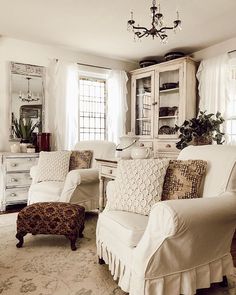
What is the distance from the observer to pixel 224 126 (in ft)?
13.6

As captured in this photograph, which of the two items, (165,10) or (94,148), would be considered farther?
(94,148)

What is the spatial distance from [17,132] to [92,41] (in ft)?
6.01

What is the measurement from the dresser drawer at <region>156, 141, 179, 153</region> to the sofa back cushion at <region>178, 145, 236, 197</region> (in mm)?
2392

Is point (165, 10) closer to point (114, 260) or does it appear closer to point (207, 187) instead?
point (207, 187)

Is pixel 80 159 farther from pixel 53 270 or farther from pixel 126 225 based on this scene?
pixel 126 225

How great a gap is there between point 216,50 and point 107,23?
1843 millimetres

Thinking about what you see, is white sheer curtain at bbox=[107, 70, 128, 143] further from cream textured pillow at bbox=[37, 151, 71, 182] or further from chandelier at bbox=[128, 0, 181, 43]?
chandelier at bbox=[128, 0, 181, 43]

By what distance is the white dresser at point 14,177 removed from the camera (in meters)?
3.78

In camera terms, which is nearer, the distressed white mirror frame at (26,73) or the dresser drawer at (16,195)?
the dresser drawer at (16,195)

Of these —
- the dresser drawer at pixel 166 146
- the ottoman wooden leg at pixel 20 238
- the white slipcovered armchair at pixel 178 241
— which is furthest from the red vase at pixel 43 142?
the white slipcovered armchair at pixel 178 241

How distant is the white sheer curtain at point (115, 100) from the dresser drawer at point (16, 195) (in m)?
1.88

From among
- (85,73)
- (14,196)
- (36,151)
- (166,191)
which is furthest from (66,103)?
(166,191)

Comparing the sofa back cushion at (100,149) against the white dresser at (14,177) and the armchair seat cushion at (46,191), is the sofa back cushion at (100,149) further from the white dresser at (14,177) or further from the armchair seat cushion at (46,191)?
the white dresser at (14,177)

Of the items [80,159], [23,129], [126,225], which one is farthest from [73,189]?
[23,129]
